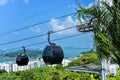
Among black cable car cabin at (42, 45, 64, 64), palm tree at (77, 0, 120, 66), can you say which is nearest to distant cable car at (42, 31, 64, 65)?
black cable car cabin at (42, 45, 64, 64)

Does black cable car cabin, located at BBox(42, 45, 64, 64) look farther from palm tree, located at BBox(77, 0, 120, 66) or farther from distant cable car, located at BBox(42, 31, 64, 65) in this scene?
palm tree, located at BBox(77, 0, 120, 66)

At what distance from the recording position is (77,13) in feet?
10.00

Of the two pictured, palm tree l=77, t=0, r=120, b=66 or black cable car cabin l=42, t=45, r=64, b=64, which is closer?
palm tree l=77, t=0, r=120, b=66

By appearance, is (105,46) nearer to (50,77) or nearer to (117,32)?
(117,32)

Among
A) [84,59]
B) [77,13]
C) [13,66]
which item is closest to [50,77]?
[84,59]

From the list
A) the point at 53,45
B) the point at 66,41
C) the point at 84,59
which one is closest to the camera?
the point at 53,45

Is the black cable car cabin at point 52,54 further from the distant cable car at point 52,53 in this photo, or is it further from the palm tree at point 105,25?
the palm tree at point 105,25

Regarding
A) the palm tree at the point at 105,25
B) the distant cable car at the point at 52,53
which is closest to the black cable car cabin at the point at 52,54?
the distant cable car at the point at 52,53

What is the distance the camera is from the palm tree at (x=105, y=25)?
2.94m

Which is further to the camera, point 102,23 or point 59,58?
point 59,58

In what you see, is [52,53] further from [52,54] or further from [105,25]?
[105,25]

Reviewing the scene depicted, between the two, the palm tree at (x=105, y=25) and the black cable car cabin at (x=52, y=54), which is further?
the black cable car cabin at (x=52, y=54)

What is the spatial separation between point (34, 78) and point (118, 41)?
9.58 m

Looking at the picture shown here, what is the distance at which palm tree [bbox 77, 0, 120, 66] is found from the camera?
9.65 feet
